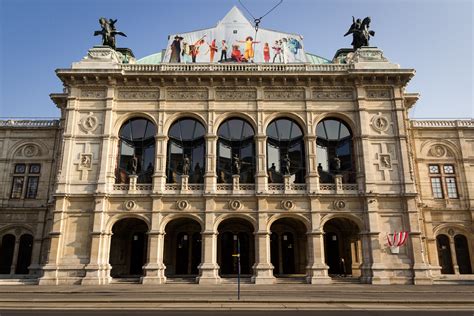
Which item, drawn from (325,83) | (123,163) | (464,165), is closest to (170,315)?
(123,163)

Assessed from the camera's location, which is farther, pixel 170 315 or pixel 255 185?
pixel 255 185

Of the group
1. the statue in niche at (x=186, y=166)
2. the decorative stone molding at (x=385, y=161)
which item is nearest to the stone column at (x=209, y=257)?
the statue in niche at (x=186, y=166)

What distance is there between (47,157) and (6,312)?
77.2 ft

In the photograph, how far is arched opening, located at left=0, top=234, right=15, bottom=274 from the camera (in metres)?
31.1

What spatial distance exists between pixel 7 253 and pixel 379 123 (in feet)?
112

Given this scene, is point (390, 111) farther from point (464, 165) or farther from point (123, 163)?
point (123, 163)

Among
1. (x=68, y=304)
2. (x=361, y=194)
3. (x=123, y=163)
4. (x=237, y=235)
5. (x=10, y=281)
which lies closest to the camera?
(x=68, y=304)

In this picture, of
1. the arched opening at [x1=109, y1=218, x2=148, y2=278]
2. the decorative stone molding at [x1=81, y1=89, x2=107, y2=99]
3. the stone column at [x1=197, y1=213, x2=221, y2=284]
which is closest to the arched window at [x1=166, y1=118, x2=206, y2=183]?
the stone column at [x1=197, y1=213, x2=221, y2=284]

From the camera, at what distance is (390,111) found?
28438mm

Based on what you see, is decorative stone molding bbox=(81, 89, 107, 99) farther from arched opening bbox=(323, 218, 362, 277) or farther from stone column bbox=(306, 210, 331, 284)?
arched opening bbox=(323, 218, 362, 277)

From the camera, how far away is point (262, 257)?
25375 mm

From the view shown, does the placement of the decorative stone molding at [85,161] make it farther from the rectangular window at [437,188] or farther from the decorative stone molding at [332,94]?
the rectangular window at [437,188]

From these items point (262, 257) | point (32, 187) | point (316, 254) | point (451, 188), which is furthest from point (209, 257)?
point (451, 188)

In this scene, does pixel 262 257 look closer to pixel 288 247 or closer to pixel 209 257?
pixel 209 257
